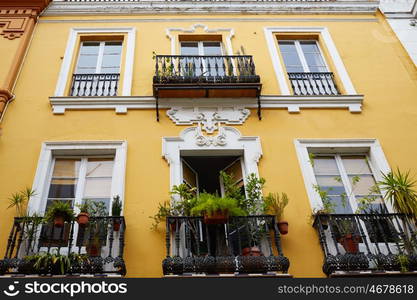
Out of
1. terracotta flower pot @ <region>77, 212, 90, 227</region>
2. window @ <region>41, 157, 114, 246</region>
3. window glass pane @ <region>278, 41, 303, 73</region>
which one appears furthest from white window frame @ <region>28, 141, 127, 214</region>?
Result: window glass pane @ <region>278, 41, 303, 73</region>

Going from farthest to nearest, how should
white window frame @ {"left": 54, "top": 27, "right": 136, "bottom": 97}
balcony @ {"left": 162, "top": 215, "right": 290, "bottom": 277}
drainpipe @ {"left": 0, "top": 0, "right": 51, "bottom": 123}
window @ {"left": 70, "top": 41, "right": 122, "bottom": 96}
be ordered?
window @ {"left": 70, "top": 41, "right": 122, "bottom": 96} < white window frame @ {"left": 54, "top": 27, "right": 136, "bottom": 97} < drainpipe @ {"left": 0, "top": 0, "right": 51, "bottom": 123} < balcony @ {"left": 162, "top": 215, "right": 290, "bottom": 277}

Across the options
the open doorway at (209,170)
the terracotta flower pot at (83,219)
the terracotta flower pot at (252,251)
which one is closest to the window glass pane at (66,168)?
the terracotta flower pot at (83,219)

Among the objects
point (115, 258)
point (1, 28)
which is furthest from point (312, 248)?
point (1, 28)

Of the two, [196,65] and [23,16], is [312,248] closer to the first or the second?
[196,65]

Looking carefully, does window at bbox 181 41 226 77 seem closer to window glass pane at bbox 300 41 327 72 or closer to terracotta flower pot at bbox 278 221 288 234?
window glass pane at bbox 300 41 327 72

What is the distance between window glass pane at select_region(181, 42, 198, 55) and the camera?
10.5 m

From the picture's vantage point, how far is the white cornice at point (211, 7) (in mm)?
11109

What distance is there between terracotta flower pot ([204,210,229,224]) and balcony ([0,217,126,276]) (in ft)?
4.31

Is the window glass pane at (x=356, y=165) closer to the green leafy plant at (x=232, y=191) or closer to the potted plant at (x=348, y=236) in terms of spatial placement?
the potted plant at (x=348, y=236)

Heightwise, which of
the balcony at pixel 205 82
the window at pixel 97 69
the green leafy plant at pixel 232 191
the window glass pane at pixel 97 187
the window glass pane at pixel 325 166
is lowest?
the green leafy plant at pixel 232 191

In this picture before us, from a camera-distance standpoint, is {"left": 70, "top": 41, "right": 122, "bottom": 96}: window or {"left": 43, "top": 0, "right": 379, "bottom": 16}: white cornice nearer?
{"left": 70, "top": 41, "right": 122, "bottom": 96}: window

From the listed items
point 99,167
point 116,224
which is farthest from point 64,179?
point 116,224

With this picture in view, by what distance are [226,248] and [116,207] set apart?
181cm

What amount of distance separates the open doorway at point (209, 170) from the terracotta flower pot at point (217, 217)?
51.8 inches
